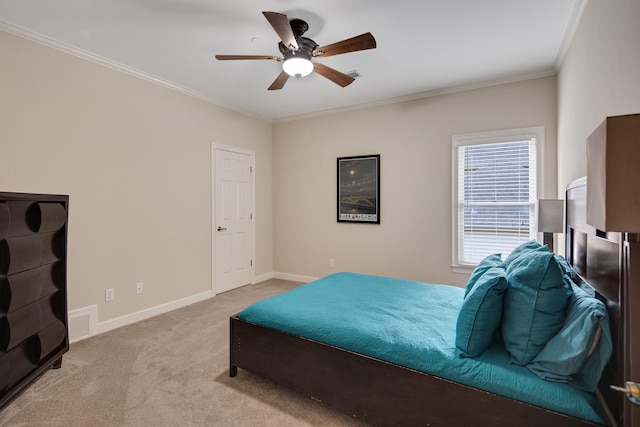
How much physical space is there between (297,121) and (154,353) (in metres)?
3.81

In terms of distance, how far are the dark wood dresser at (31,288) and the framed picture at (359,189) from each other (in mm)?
3281

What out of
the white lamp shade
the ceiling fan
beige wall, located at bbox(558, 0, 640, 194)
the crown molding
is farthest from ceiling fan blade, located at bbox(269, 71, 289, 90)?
the white lamp shade

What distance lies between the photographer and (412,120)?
4.11m

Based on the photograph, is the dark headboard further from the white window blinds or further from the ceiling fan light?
the ceiling fan light

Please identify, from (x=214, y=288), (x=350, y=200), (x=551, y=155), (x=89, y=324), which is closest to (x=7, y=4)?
(x=89, y=324)

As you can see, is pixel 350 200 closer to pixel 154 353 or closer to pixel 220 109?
pixel 220 109

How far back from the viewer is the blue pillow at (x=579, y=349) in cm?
120

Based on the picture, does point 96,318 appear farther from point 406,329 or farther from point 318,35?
point 318,35

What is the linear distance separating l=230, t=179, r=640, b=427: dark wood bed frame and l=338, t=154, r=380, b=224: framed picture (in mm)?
2355

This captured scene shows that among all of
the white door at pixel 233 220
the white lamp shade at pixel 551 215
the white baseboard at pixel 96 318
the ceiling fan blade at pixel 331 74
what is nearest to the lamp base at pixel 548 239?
the white lamp shade at pixel 551 215

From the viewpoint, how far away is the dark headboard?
3.43ft

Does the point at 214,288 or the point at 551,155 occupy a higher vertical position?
the point at 551,155

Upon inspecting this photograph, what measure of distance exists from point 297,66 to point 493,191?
8.83 ft

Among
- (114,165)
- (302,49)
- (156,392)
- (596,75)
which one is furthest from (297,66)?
(156,392)
